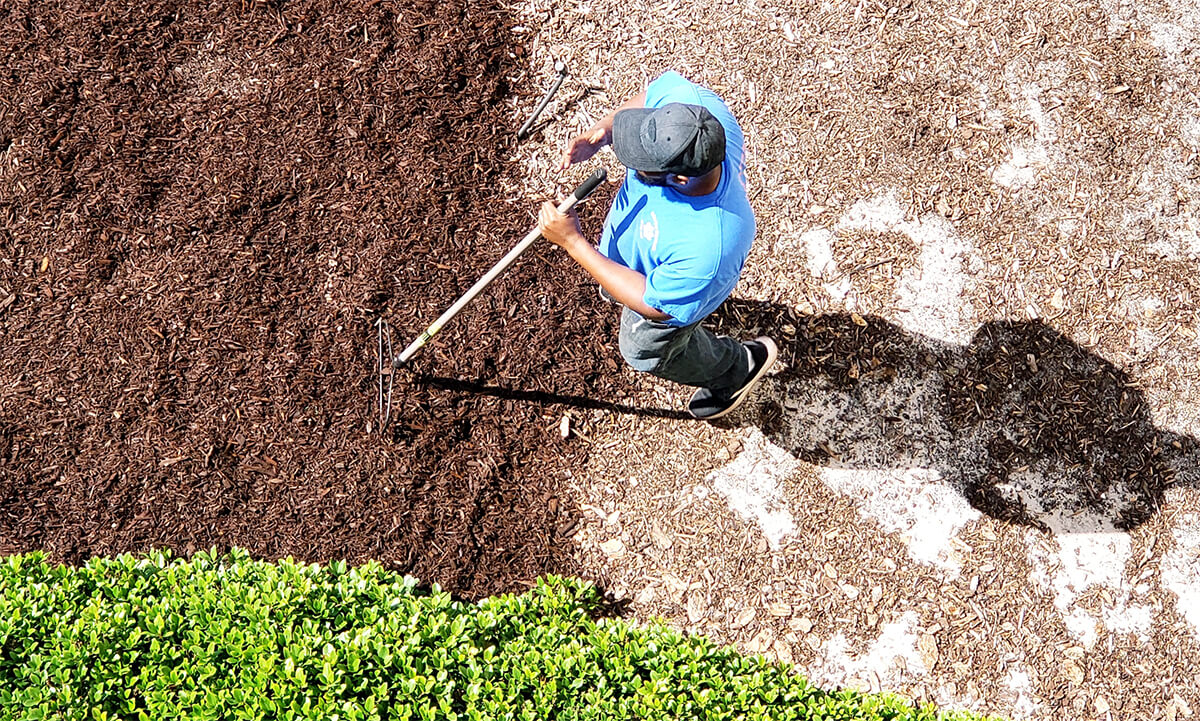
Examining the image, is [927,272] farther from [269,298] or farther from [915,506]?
[269,298]

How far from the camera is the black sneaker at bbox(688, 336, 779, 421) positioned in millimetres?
4969

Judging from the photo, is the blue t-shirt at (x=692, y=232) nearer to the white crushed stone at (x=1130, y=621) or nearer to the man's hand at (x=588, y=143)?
the man's hand at (x=588, y=143)

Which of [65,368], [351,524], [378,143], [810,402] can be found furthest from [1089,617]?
[65,368]

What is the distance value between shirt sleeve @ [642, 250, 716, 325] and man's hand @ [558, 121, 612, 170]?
90cm

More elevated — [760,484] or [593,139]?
[593,139]

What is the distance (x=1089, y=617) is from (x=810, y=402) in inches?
83.1

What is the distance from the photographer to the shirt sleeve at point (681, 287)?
3.48 meters

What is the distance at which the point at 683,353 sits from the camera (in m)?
4.43

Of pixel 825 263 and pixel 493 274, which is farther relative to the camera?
pixel 825 263

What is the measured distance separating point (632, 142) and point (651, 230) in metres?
0.43

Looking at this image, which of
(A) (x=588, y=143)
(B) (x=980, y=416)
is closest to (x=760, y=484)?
(B) (x=980, y=416)

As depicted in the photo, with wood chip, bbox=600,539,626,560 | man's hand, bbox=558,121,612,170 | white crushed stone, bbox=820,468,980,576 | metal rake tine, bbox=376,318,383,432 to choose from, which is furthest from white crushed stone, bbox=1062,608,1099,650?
metal rake tine, bbox=376,318,383,432

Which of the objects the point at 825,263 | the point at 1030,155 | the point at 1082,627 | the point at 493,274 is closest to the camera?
the point at 493,274

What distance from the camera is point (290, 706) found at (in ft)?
11.5
